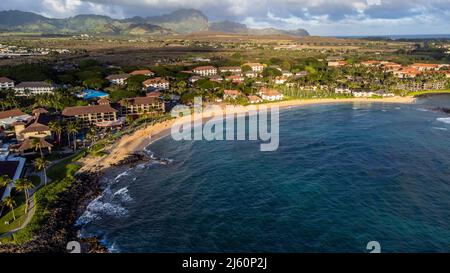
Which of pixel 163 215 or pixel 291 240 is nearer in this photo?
pixel 291 240

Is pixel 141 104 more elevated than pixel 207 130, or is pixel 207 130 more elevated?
pixel 141 104

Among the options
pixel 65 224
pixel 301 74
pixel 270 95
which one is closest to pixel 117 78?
pixel 270 95

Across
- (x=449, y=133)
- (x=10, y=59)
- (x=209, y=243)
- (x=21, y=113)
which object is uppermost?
(x=10, y=59)

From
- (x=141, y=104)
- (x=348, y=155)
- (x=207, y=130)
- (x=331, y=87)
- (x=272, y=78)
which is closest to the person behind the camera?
(x=348, y=155)

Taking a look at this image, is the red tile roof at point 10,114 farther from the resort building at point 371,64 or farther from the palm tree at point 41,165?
the resort building at point 371,64

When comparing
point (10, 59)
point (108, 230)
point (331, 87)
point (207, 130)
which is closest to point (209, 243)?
point (108, 230)

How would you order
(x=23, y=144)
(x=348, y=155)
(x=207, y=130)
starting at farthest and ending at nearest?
(x=207, y=130) → (x=348, y=155) → (x=23, y=144)

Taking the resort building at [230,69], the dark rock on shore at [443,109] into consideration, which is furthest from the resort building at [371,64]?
the dark rock on shore at [443,109]

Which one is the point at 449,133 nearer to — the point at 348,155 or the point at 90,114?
the point at 348,155
